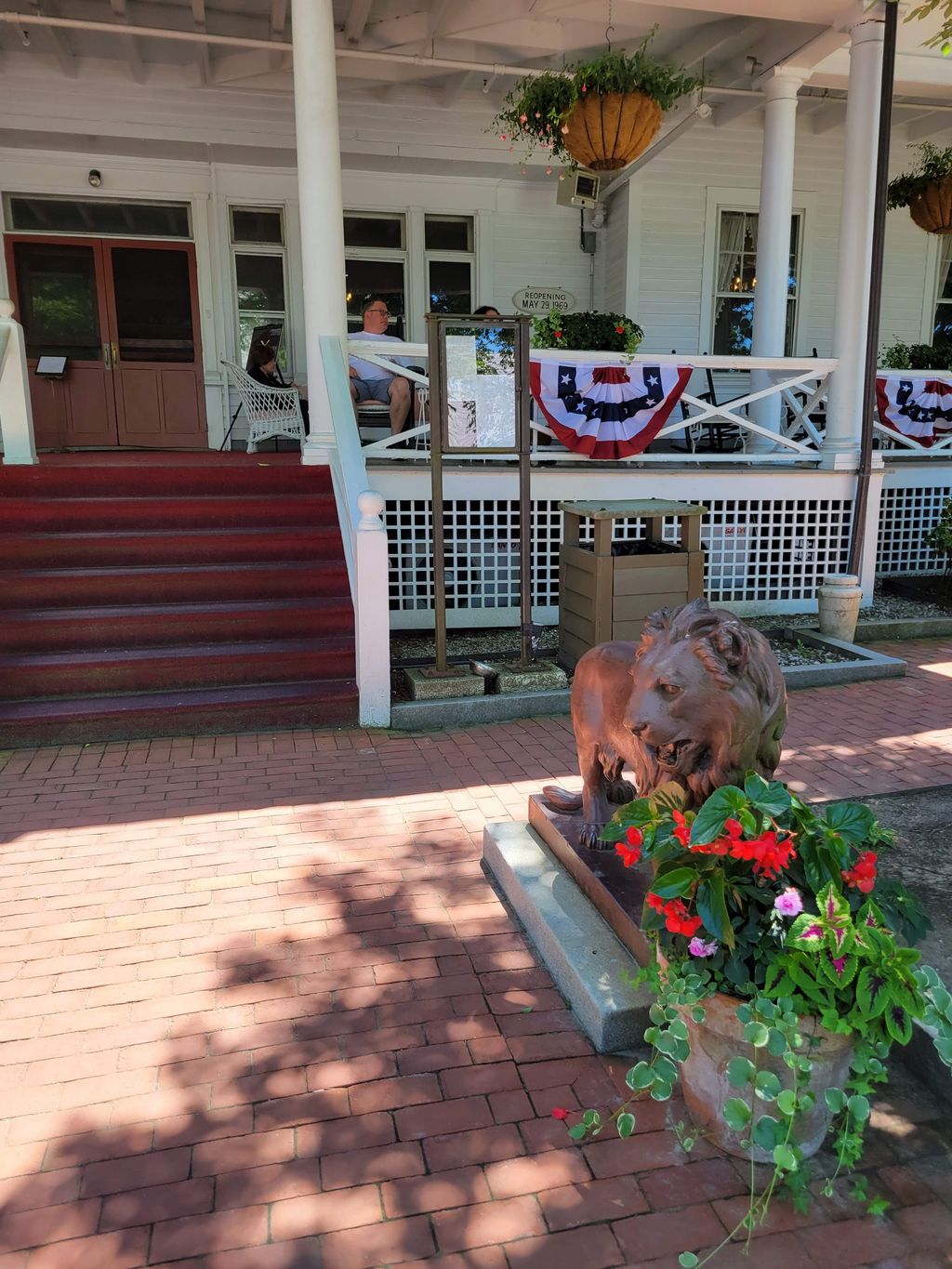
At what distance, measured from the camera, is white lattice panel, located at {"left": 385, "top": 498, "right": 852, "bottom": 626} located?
22.2ft

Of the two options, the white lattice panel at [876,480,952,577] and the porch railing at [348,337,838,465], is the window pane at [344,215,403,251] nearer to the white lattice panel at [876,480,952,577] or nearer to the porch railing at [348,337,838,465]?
the porch railing at [348,337,838,465]

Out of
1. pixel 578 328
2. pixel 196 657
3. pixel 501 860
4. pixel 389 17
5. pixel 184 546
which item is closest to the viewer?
pixel 501 860

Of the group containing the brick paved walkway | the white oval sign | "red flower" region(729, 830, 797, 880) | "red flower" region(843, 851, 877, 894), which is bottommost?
the brick paved walkway

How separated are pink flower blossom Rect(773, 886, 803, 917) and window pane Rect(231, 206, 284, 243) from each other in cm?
950

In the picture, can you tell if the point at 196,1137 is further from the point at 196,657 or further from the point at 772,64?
the point at 772,64

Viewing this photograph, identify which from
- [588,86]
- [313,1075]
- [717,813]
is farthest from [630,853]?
[588,86]

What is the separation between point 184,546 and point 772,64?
22.8 feet

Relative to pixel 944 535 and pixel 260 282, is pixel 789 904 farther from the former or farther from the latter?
pixel 260 282

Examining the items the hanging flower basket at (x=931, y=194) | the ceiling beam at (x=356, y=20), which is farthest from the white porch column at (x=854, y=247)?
the ceiling beam at (x=356, y=20)

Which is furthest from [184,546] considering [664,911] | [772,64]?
[772,64]

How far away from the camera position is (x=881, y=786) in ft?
13.7

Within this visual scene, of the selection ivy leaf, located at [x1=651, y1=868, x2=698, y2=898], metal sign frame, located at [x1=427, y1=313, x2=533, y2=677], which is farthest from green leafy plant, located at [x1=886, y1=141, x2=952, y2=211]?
ivy leaf, located at [x1=651, y1=868, x2=698, y2=898]

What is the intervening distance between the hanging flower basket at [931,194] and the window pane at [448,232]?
4345mm

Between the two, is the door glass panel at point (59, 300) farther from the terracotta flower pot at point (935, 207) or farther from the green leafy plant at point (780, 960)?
the green leafy plant at point (780, 960)
